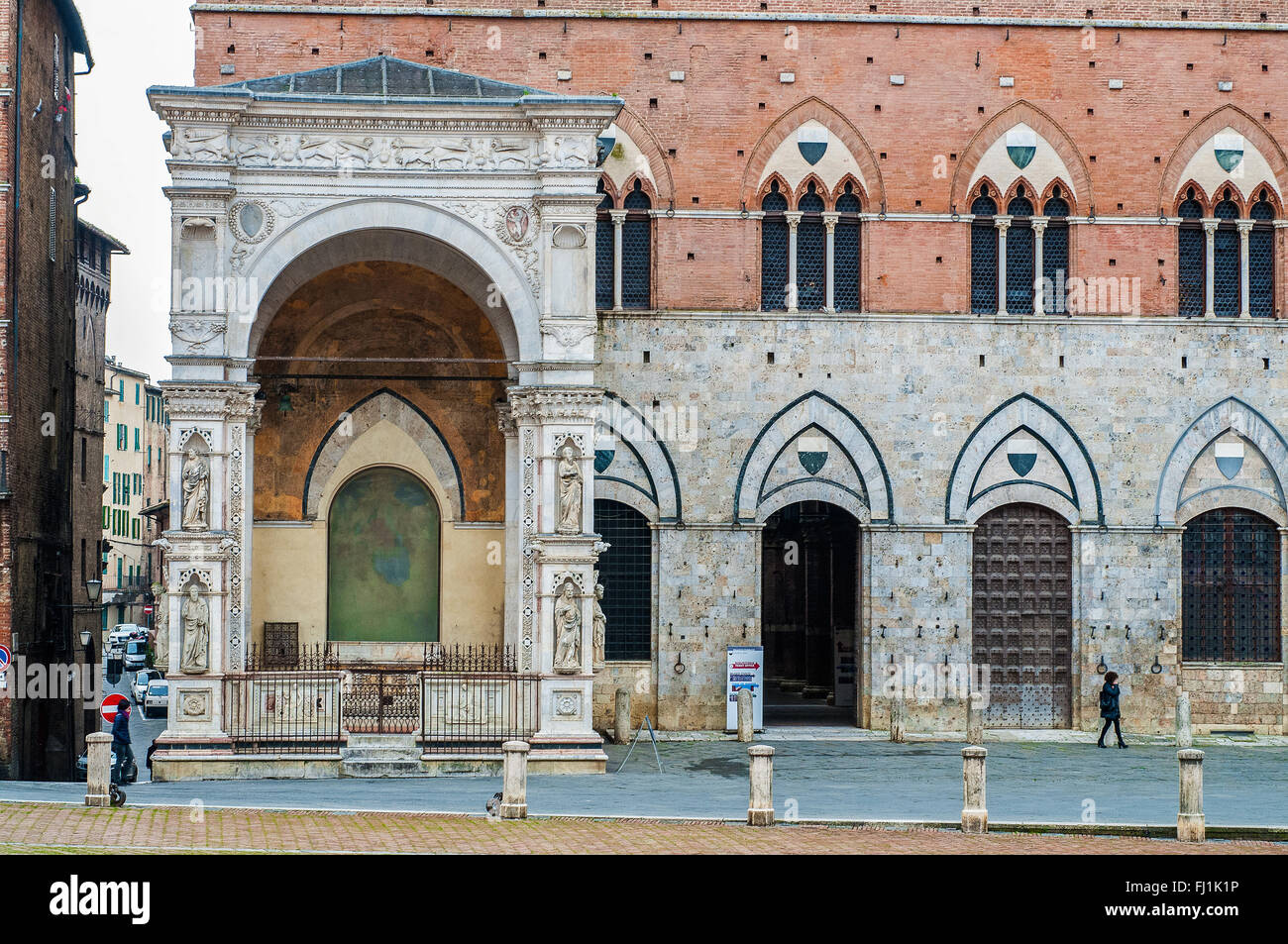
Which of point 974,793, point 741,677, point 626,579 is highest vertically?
point 626,579

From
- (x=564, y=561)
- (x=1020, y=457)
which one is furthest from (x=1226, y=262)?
(x=564, y=561)

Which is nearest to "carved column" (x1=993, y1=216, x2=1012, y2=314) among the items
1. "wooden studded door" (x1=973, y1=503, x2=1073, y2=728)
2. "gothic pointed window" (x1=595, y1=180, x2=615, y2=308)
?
"wooden studded door" (x1=973, y1=503, x2=1073, y2=728)

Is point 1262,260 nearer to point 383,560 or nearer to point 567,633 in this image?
point 567,633

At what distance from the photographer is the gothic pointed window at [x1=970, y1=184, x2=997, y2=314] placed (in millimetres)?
28078

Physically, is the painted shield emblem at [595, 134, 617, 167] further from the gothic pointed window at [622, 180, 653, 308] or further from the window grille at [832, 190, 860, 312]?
the window grille at [832, 190, 860, 312]

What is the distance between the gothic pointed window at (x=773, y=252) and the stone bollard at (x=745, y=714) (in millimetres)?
6557

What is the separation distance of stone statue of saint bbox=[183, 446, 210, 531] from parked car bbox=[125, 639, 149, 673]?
3719 centimetres

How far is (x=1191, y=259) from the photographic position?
2839 cm

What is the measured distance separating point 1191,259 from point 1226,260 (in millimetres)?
626

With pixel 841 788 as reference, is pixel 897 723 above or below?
above

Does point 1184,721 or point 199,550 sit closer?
point 199,550

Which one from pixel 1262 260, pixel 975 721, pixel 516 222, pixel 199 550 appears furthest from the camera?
pixel 1262 260

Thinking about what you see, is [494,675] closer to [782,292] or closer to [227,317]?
[227,317]

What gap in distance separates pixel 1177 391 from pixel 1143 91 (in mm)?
5278
